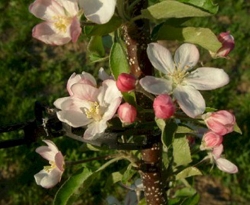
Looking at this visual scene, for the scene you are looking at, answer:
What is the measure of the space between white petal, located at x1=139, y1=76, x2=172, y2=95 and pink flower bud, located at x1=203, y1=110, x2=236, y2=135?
0.12 metres

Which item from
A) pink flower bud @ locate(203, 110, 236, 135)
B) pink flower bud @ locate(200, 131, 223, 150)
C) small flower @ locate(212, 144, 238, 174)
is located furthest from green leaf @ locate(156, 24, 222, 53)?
small flower @ locate(212, 144, 238, 174)

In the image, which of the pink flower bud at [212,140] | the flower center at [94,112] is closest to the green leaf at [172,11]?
the flower center at [94,112]

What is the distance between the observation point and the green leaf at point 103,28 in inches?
50.3

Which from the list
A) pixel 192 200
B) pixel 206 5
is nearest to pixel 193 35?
pixel 206 5

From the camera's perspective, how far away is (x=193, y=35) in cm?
132

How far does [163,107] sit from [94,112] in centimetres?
22

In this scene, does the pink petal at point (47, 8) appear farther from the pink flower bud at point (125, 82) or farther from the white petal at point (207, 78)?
the white petal at point (207, 78)

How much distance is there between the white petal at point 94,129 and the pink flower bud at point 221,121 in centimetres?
25

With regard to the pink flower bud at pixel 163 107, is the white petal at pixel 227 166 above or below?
below

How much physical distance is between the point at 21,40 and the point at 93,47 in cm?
263

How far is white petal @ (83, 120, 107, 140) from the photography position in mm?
1358

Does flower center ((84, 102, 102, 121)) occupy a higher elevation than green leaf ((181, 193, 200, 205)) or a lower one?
higher

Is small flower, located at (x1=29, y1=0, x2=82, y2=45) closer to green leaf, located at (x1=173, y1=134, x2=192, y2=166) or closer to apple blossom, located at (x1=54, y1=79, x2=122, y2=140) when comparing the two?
apple blossom, located at (x1=54, y1=79, x2=122, y2=140)

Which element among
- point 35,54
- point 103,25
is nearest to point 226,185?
point 35,54
